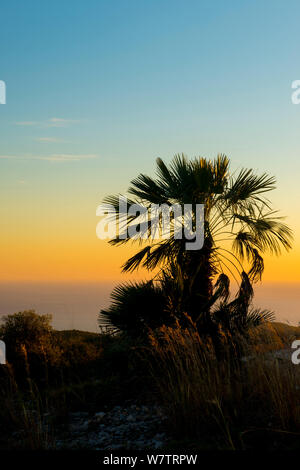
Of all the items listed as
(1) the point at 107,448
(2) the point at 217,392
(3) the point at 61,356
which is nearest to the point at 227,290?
(3) the point at 61,356

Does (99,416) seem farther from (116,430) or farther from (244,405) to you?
(244,405)

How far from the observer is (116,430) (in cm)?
712

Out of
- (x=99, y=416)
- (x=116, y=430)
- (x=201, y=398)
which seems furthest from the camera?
(x=99, y=416)

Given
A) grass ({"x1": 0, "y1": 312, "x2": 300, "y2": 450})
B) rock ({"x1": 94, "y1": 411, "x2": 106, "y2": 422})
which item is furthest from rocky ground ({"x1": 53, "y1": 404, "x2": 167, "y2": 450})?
grass ({"x1": 0, "y1": 312, "x2": 300, "y2": 450})

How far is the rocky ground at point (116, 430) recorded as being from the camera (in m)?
6.46


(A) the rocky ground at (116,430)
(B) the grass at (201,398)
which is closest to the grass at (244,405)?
(B) the grass at (201,398)

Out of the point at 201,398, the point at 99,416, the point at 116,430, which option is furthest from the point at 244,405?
the point at 99,416

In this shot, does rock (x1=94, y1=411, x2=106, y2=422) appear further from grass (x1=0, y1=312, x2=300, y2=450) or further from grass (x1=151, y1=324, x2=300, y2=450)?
grass (x1=151, y1=324, x2=300, y2=450)

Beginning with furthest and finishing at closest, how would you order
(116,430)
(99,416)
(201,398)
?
(99,416) < (116,430) < (201,398)

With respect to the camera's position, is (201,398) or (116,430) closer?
(201,398)

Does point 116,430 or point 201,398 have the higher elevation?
point 201,398

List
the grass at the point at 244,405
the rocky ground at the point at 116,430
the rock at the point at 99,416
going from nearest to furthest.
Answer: the grass at the point at 244,405 < the rocky ground at the point at 116,430 < the rock at the point at 99,416

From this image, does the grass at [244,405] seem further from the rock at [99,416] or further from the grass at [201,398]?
the rock at [99,416]
